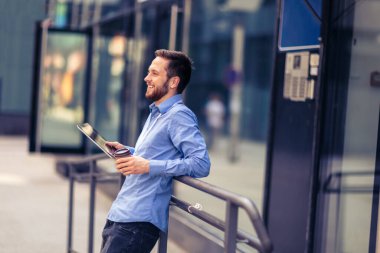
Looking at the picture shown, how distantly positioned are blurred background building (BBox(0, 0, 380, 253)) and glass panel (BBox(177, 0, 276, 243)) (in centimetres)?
77

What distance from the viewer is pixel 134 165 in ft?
9.38

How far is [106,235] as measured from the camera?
3062mm

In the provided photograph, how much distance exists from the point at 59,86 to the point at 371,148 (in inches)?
299

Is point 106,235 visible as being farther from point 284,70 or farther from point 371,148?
point 284,70

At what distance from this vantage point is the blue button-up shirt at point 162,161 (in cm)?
286

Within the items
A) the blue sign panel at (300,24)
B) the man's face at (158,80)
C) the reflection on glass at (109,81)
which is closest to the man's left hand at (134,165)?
the man's face at (158,80)

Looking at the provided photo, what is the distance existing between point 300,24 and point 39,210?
4.55 m

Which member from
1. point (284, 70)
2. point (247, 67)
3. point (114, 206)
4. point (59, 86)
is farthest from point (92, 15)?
point (247, 67)

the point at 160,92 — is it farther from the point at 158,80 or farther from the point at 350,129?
the point at 350,129

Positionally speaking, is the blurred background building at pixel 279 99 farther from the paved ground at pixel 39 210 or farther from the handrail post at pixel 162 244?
the paved ground at pixel 39 210

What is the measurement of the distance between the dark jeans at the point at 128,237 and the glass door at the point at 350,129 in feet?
6.19

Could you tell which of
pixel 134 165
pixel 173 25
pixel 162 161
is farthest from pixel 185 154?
pixel 173 25

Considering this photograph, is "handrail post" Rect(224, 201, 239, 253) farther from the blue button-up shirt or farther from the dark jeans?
the dark jeans

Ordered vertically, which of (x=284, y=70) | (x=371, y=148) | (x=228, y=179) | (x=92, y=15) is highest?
(x=92, y=15)
